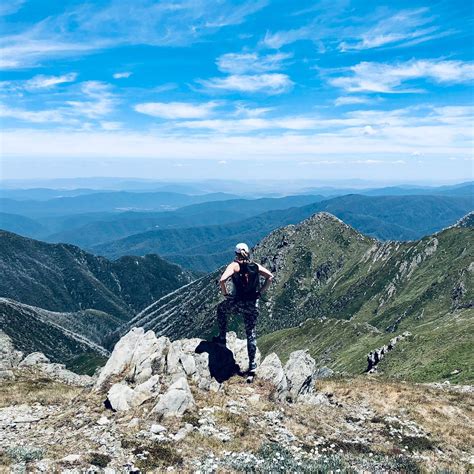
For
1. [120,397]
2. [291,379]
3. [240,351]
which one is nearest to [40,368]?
[240,351]

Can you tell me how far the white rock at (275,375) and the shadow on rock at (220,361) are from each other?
171cm

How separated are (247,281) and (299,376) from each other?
8.44 metres

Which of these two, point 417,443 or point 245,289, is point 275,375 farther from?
point 417,443

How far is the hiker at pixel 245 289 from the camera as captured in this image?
22891 mm

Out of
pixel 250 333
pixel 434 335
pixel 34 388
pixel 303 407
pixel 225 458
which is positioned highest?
pixel 250 333

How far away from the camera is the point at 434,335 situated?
303 ft

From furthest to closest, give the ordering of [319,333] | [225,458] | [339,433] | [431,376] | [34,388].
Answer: [319,333], [431,376], [34,388], [339,433], [225,458]

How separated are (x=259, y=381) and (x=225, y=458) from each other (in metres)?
8.91

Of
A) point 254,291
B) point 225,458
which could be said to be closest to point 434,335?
point 254,291

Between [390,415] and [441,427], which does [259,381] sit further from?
[441,427]

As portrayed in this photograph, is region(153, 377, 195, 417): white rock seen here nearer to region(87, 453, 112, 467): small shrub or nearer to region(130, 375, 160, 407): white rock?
region(130, 375, 160, 407): white rock

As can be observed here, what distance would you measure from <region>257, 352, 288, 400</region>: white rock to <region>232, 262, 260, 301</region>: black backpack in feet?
18.0

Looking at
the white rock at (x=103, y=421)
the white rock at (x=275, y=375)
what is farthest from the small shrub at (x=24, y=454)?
the white rock at (x=275, y=375)

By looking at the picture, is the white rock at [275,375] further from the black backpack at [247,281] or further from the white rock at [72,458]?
the white rock at [72,458]
